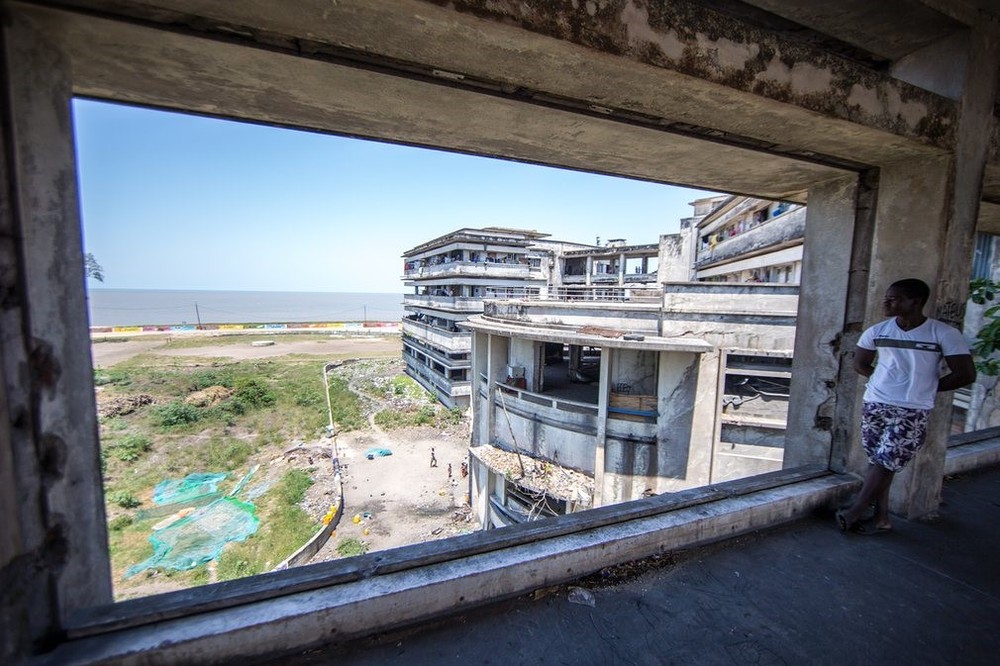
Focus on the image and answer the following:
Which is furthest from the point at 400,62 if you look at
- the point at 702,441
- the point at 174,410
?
the point at 174,410

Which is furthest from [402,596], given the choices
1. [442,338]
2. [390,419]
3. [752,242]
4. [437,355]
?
[437,355]

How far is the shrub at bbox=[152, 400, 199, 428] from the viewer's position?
19359 millimetres

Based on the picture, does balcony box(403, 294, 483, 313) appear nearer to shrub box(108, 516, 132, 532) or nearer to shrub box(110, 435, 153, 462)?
shrub box(110, 435, 153, 462)

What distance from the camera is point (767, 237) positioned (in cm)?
1310

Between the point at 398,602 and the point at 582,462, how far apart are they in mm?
8494

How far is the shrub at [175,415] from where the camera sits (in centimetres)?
1936

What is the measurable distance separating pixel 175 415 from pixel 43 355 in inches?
930

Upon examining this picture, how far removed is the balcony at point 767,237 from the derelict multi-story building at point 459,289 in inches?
426

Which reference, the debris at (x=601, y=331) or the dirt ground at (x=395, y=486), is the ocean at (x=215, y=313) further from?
the debris at (x=601, y=331)

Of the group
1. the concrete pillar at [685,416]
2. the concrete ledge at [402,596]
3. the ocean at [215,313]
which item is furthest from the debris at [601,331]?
the ocean at [215,313]

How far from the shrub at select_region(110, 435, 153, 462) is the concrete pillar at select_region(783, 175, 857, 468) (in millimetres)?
21379

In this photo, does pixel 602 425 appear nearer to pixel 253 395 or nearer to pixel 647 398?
pixel 647 398

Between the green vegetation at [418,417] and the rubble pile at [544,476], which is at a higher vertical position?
the rubble pile at [544,476]

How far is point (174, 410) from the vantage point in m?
20.1
